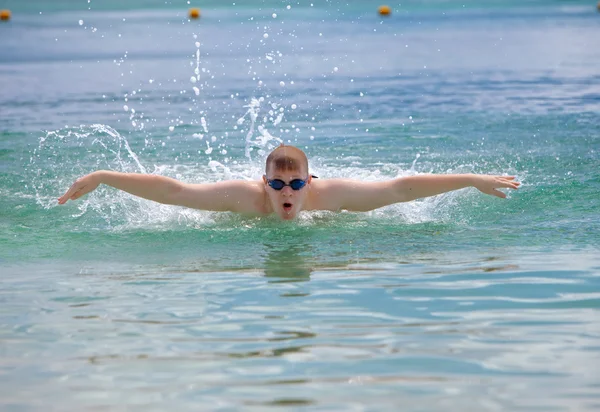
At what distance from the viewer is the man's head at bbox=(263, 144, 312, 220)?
7.84 metres

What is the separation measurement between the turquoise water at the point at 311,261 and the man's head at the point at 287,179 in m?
0.19

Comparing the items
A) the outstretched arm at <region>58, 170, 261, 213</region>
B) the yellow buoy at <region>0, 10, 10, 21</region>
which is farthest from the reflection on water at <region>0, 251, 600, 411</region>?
the yellow buoy at <region>0, 10, 10, 21</region>

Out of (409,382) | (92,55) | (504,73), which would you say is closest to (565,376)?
(409,382)

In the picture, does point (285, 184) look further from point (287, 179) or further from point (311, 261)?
point (311, 261)

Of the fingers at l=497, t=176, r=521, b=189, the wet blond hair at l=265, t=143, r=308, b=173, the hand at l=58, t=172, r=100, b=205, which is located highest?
the wet blond hair at l=265, t=143, r=308, b=173

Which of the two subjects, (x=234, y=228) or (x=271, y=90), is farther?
(x=271, y=90)

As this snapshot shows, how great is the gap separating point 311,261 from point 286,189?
127 cm

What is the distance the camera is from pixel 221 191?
316 inches

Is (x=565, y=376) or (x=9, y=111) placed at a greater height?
(x=9, y=111)

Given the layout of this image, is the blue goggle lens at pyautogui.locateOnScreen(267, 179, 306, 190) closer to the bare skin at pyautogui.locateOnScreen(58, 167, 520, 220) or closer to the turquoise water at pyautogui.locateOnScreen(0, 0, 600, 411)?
the bare skin at pyautogui.locateOnScreen(58, 167, 520, 220)

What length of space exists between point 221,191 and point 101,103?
9443 mm

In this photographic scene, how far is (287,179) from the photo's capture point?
310 inches

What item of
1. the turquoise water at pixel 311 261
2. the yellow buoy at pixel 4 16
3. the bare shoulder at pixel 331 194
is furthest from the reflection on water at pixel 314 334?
the yellow buoy at pixel 4 16

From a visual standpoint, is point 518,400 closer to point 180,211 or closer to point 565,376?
point 565,376
